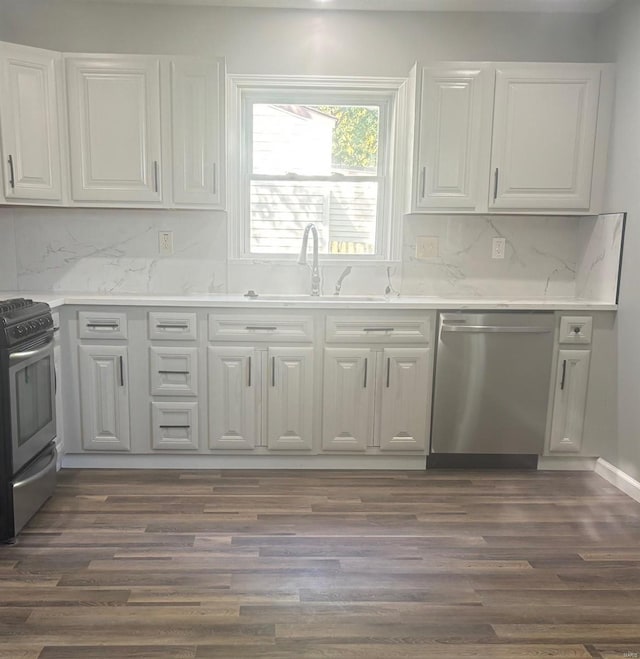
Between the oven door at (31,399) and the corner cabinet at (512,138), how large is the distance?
2134 millimetres

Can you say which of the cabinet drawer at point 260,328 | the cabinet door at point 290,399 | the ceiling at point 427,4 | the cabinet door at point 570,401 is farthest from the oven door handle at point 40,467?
the cabinet door at point 570,401

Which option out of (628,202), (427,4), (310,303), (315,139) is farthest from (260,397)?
(427,4)

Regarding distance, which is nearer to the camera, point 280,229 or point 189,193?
point 189,193

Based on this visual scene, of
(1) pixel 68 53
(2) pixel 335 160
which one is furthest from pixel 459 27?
(1) pixel 68 53

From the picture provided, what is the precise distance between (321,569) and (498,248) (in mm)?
2320

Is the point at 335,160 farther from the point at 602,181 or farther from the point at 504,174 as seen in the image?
the point at 602,181

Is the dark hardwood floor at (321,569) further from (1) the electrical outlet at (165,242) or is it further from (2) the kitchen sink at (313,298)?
(1) the electrical outlet at (165,242)

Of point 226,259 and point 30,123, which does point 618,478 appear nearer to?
point 226,259

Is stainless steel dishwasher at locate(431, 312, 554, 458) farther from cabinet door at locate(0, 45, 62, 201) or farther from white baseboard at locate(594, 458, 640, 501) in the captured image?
cabinet door at locate(0, 45, 62, 201)

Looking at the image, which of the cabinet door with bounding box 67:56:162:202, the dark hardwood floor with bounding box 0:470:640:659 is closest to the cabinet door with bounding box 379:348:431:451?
the dark hardwood floor with bounding box 0:470:640:659

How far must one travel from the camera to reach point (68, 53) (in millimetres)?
3096

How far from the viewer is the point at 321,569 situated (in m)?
2.24

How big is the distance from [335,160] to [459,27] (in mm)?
1071

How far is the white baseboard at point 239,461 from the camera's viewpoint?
325 cm
